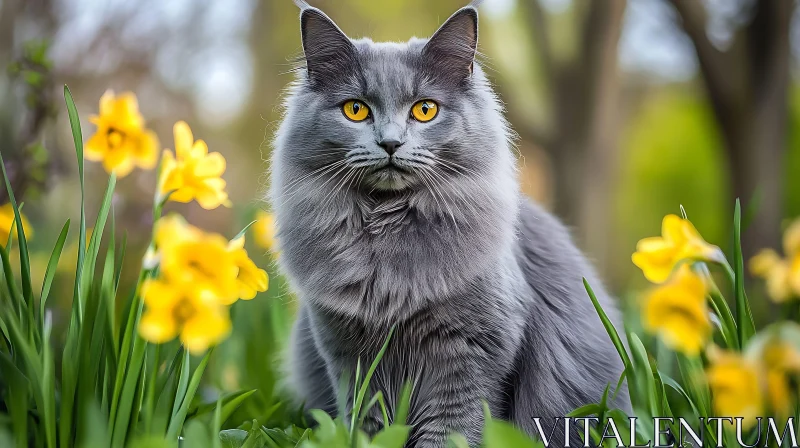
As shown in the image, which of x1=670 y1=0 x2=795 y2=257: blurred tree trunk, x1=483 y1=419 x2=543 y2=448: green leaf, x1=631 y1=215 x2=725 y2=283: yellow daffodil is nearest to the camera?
x1=631 y1=215 x2=725 y2=283: yellow daffodil

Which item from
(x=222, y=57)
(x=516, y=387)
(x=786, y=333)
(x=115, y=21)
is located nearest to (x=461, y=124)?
(x=516, y=387)

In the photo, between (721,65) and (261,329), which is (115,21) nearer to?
(261,329)

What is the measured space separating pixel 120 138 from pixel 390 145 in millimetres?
646

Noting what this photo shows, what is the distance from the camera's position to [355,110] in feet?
6.09

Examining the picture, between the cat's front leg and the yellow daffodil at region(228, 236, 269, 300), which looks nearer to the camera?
the yellow daffodil at region(228, 236, 269, 300)

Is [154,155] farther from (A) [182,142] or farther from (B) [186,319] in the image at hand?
(B) [186,319]

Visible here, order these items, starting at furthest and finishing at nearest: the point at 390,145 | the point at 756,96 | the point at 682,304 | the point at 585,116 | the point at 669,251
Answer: the point at 585,116
the point at 756,96
the point at 390,145
the point at 669,251
the point at 682,304

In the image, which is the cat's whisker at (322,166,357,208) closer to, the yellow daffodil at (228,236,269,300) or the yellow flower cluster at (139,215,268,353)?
the yellow daffodil at (228,236,269,300)

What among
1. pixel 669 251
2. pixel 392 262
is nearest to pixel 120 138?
pixel 392 262

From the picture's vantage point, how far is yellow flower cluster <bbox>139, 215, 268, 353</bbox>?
41.2 inches

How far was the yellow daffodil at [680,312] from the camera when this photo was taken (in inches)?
42.0

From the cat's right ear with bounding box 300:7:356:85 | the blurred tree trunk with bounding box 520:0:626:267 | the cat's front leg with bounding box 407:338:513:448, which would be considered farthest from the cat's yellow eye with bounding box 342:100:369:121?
the blurred tree trunk with bounding box 520:0:626:267

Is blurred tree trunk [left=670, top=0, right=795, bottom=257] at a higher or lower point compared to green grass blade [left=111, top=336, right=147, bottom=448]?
higher

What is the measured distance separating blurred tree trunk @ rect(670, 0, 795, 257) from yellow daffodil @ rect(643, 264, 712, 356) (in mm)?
3985
